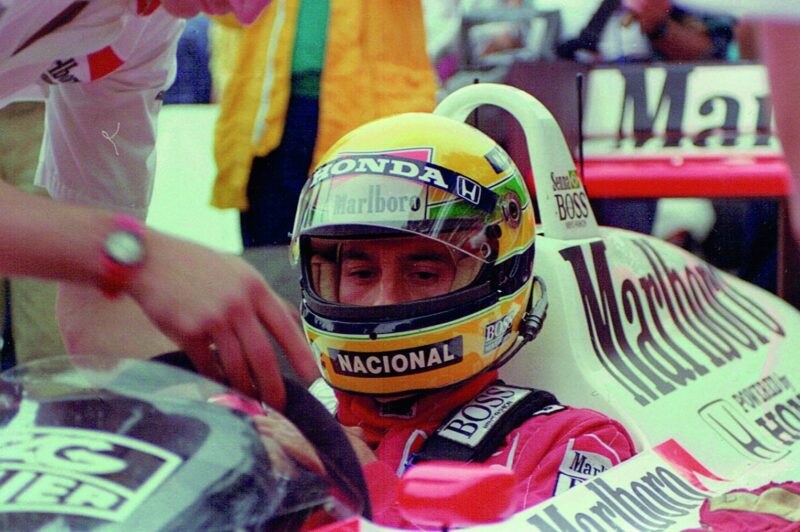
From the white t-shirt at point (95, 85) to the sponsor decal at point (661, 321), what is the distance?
0.96 meters

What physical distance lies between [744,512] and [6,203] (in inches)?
42.9

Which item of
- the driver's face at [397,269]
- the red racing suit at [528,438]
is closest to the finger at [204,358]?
the red racing suit at [528,438]

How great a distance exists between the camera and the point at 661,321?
2506 mm

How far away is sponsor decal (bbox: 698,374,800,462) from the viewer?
239 centimetres

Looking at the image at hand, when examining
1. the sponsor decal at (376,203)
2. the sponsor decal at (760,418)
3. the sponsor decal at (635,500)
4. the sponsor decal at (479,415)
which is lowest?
the sponsor decal at (760,418)

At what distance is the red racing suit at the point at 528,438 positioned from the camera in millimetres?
1910

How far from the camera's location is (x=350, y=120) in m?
2.03

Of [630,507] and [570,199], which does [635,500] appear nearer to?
[630,507]

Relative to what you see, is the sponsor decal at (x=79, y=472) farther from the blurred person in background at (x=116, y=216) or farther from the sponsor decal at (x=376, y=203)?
the sponsor decal at (x=376, y=203)

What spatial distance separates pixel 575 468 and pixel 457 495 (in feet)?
2.53

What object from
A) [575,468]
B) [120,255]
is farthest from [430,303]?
[120,255]

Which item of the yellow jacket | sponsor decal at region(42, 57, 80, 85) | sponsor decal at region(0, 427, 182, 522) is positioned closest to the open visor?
the yellow jacket

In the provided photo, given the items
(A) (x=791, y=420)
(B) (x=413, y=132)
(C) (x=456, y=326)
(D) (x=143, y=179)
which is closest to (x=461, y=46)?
(B) (x=413, y=132)

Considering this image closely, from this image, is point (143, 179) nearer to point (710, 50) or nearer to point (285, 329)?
point (285, 329)
